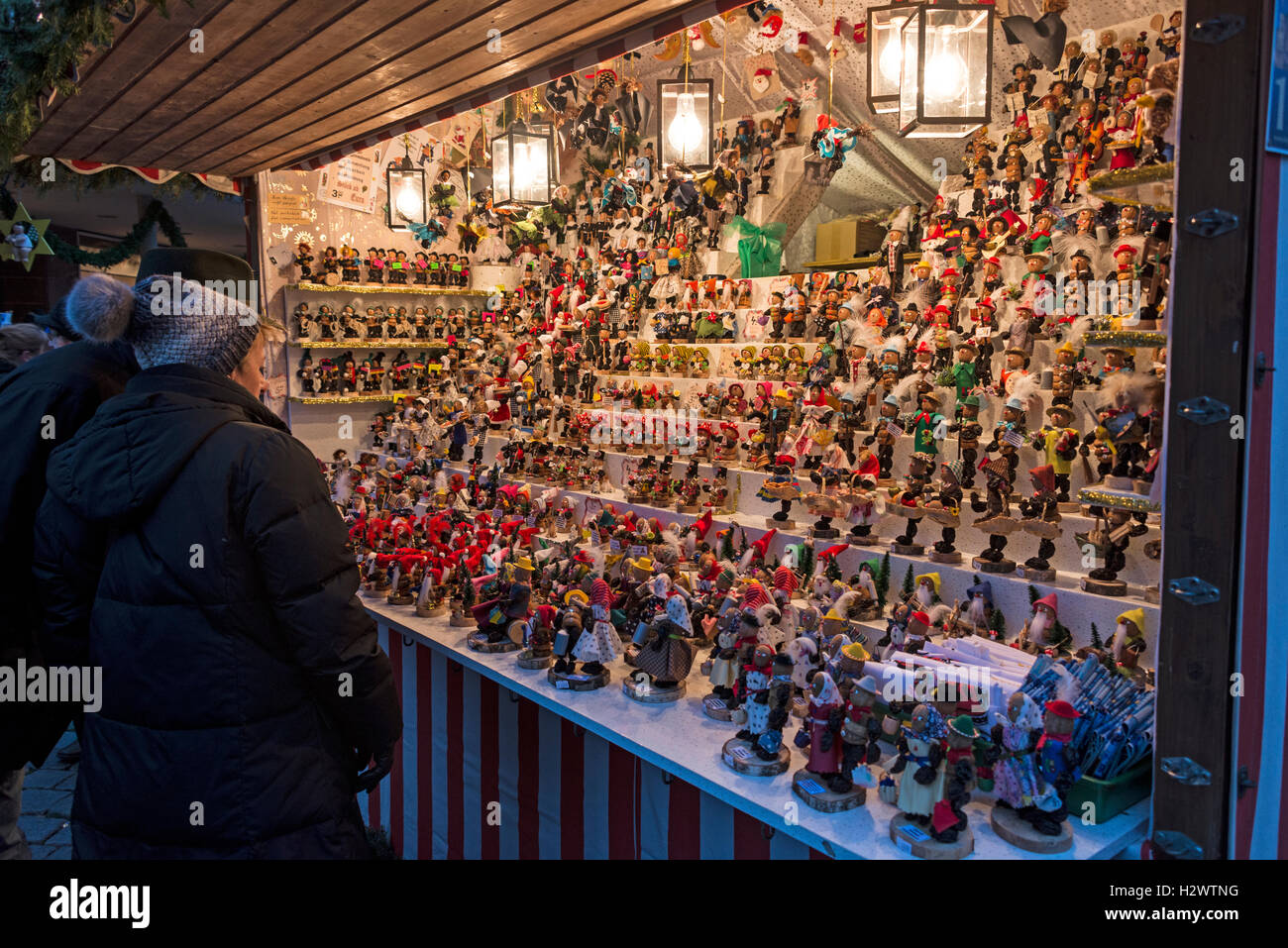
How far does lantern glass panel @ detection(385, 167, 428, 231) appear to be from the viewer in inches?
265

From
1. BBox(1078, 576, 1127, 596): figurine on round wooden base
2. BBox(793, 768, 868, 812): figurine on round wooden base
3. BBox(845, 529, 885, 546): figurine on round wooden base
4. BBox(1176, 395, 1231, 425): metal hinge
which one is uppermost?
BBox(1176, 395, 1231, 425): metal hinge

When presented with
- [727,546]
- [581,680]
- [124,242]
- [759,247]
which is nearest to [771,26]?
[759,247]

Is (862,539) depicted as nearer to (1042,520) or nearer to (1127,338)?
(1042,520)

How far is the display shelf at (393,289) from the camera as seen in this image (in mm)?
8445

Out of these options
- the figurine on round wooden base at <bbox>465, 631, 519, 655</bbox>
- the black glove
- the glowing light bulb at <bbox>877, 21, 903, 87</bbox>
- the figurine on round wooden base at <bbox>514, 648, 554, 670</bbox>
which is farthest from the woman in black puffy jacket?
the glowing light bulb at <bbox>877, 21, 903, 87</bbox>

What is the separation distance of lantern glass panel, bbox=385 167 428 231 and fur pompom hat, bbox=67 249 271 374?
205 inches

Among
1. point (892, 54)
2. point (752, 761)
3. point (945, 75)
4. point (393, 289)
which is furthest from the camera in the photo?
point (393, 289)

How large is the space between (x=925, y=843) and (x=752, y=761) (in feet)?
1.49

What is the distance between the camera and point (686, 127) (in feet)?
16.2

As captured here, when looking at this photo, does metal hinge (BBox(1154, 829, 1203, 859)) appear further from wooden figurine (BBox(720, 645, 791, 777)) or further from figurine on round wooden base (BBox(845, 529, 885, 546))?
figurine on round wooden base (BBox(845, 529, 885, 546))

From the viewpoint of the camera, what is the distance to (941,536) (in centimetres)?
355
